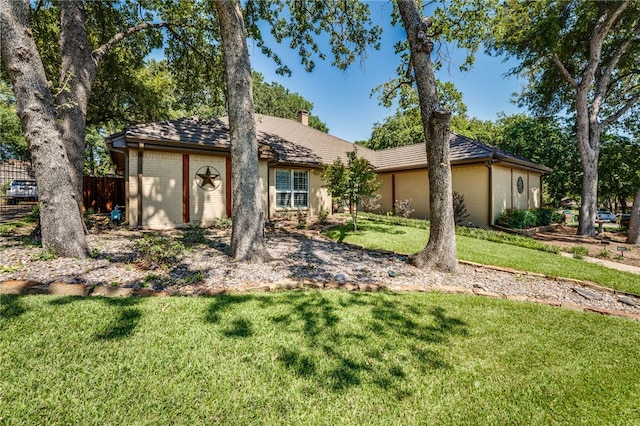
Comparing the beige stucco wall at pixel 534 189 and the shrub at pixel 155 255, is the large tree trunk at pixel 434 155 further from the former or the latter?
the beige stucco wall at pixel 534 189

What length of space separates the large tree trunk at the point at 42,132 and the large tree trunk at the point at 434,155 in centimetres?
679

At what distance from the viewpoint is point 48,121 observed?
488 centimetres

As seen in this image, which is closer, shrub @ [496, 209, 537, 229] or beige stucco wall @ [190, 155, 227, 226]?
beige stucco wall @ [190, 155, 227, 226]

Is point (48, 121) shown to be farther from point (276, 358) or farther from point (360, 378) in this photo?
point (360, 378)

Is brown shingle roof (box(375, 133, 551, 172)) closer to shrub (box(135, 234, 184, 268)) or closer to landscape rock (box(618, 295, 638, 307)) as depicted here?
landscape rock (box(618, 295, 638, 307))

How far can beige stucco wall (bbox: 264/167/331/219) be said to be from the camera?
1229cm

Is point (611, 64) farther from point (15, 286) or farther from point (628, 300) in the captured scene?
point (15, 286)

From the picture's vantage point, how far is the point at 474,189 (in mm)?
12656

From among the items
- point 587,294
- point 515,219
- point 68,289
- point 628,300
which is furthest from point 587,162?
point 68,289

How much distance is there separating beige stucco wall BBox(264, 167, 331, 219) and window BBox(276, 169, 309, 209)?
0.74ft

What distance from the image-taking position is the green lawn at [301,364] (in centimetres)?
189

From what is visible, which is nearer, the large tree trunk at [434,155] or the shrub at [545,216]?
the large tree trunk at [434,155]

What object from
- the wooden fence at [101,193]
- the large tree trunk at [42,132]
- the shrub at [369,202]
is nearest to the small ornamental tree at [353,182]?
the shrub at [369,202]

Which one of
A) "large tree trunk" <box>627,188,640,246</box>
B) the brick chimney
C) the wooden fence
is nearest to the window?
the brick chimney
